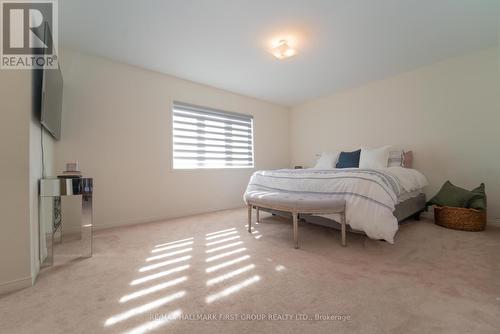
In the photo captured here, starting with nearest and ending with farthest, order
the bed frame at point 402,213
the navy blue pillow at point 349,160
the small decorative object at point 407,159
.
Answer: the bed frame at point 402,213
the small decorative object at point 407,159
the navy blue pillow at point 349,160

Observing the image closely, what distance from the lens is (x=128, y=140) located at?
2.70m

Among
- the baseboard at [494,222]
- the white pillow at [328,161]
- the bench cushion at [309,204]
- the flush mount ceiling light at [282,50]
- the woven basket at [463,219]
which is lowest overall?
the baseboard at [494,222]

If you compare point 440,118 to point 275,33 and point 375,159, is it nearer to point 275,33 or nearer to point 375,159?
point 375,159

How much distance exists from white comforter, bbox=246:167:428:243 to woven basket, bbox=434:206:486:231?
47 centimetres

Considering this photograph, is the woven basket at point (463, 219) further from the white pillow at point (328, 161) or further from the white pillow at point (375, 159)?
the white pillow at point (328, 161)

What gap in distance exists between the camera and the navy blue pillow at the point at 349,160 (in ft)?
10.3

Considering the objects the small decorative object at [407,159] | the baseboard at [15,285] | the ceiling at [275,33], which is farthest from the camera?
the small decorative object at [407,159]

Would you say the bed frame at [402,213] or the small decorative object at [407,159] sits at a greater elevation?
the small decorative object at [407,159]

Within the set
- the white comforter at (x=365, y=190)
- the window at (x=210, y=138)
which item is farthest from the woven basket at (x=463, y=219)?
the window at (x=210, y=138)

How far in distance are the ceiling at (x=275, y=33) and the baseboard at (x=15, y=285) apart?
214cm

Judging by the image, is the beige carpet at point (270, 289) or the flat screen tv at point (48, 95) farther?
the flat screen tv at point (48, 95)

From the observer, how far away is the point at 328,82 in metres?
3.45

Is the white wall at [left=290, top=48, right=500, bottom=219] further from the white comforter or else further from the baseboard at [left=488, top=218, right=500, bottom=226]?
the white comforter

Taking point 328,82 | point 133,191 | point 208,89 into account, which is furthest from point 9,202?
point 328,82
